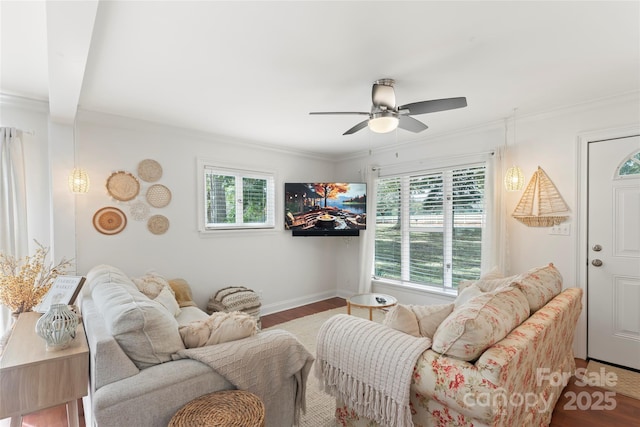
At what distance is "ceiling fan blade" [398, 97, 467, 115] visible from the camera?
7.20 ft

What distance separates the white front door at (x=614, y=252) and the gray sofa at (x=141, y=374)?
10.0ft

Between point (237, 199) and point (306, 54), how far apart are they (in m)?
2.65

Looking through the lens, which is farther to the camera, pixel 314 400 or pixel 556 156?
pixel 556 156

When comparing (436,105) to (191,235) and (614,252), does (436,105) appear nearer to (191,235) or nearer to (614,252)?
(614,252)

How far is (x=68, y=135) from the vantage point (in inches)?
116

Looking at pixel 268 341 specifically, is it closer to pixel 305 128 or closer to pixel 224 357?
pixel 224 357

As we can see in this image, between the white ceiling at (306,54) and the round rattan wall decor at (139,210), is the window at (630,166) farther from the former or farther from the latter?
the round rattan wall decor at (139,210)

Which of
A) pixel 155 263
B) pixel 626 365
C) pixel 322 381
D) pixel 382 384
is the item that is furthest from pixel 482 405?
pixel 155 263

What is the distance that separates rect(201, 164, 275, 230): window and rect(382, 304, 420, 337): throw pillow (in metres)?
2.89

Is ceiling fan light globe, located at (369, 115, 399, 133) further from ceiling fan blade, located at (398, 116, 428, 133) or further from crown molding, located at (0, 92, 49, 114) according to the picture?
crown molding, located at (0, 92, 49, 114)

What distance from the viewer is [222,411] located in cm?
142

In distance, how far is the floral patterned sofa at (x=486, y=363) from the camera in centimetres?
135

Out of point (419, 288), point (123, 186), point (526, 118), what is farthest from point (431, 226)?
point (123, 186)

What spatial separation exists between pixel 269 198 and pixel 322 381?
3106mm
